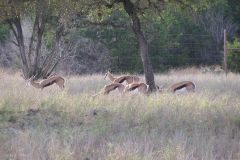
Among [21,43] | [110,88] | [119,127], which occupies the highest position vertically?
[21,43]

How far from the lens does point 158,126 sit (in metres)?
10.4

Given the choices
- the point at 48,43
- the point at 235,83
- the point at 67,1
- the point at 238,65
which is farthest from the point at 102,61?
the point at 67,1

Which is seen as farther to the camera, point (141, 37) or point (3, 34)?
point (3, 34)

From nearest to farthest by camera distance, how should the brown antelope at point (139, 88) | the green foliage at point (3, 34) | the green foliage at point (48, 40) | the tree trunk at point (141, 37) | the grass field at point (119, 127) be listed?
the grass field at point (119, 127) → the brown antelope at point (139, 88) → the tree trunk at point (141, 37) → the green foliage at point (48, 40) → the green foliage at point (3, 34)

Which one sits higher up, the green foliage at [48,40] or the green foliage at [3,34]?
the green foliage at [3,34]

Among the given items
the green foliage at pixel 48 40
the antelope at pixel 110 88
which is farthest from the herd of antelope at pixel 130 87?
the green foliage at pixel 48 40

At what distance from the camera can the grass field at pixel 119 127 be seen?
800 centimetres

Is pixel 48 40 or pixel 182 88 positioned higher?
pixel 48 40

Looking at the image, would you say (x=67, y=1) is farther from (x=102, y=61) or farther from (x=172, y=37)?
(x=172, y=37)

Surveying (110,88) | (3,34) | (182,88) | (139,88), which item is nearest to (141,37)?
(139,88)

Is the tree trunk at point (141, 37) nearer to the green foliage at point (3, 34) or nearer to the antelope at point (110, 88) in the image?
the antelope at point (110, 88)

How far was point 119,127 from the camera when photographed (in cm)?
1020

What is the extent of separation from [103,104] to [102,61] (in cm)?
2161

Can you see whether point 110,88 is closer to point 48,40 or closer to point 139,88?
point 139,88
